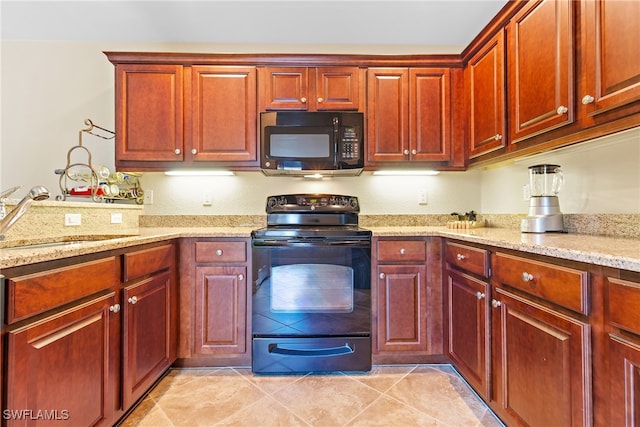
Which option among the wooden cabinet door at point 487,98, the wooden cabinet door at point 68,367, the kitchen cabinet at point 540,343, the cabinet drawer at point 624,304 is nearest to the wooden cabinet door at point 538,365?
the kitchen cabinet at point 540,343

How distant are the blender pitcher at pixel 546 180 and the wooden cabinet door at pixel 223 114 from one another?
1790mm

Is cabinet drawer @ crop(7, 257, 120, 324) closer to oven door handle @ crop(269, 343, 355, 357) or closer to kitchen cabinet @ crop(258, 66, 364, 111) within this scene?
oven door handle @ crop(269, 343, 355, 357)

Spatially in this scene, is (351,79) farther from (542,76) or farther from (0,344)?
(0,344)

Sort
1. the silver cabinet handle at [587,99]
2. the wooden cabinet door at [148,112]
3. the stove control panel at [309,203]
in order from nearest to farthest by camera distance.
Answer: the silver cabinet handle at [587,99], the wooden cabinet door at [148,112], the stove control panel at [309,203]

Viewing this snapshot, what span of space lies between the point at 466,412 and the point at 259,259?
4.52 feet

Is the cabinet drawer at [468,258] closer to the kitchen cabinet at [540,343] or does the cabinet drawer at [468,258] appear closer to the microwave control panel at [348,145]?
the kitchen cabinet at [540,343]

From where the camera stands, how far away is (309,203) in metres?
2.27

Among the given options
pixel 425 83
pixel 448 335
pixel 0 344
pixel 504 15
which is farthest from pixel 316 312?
pixel 504 15

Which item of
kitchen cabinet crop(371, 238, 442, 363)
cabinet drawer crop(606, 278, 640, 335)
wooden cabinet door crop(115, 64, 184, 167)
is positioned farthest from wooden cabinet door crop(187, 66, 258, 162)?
cabinet drawer crop(606, 278, 640, 335)

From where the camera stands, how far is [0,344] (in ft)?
2.70

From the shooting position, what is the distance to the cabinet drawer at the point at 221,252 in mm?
1889

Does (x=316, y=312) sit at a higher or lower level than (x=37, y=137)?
lower

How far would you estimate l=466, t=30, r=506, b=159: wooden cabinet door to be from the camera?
1.75 meters

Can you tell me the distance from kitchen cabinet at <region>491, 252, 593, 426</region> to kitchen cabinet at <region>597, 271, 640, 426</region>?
55 mm
